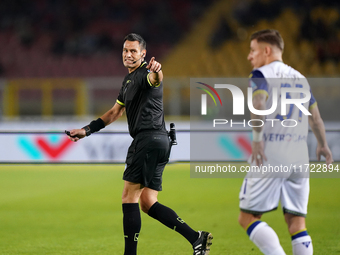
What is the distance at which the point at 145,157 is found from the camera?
12.2 ft

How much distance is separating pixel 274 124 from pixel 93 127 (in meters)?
1.67

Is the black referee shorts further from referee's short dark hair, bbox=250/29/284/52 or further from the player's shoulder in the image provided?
referee's short dark hair, bbox=250/29/284/52

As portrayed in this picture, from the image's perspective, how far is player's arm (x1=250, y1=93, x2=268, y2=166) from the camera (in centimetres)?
306

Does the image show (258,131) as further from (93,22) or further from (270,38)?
(93,22)

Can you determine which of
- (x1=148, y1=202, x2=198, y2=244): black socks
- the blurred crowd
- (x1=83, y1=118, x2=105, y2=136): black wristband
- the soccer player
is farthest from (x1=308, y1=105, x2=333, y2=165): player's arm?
the blurred crowd

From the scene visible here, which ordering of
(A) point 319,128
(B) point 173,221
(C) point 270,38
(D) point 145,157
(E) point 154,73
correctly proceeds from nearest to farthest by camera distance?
1. (C) point 270,38
2. (A) point 319,128
3. (E) point 154,73
4. (D) point 145,157
5. (B) point 173,221

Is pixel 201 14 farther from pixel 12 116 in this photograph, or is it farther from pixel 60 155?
pixel 60 155

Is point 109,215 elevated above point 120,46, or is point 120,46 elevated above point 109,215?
point 120,46

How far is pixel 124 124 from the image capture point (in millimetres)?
12070

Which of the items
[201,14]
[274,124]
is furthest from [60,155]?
[201,14]

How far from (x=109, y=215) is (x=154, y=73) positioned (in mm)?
3014

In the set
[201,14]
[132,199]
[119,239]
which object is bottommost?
[119,239]

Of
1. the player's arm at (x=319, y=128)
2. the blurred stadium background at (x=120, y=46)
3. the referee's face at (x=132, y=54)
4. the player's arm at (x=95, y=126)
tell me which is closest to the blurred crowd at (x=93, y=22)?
the blurred stadium background at (x=120, y=46)

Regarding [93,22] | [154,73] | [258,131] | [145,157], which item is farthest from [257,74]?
[93,22]
